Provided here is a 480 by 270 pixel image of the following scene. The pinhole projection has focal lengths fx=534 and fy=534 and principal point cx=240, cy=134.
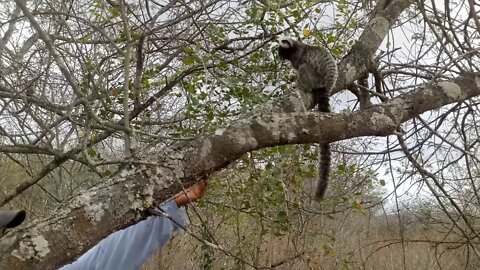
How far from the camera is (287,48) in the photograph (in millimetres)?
2721

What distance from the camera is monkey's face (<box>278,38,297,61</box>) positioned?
2.59 metres

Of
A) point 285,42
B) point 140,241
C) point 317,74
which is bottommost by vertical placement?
point 140,241

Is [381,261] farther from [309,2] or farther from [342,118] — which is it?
[342,118]

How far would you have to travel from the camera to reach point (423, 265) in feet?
23.3

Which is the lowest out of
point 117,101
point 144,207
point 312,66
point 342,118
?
point 144,207

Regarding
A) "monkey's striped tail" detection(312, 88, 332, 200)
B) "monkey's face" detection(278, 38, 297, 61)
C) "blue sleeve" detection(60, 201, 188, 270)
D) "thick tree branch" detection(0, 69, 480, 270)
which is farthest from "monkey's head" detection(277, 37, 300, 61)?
"blue sleeve" detection(60, 201, 188, 270)

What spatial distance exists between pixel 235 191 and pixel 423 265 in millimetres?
5483

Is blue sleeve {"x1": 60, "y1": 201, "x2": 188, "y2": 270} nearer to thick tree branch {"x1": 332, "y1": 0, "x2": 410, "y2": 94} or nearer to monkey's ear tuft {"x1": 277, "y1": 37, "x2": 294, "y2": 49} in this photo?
thick tree branch {"x1": 332, "y1": 0, "x2": 410, "y2": 94}

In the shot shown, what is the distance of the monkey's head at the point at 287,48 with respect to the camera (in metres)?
2.59

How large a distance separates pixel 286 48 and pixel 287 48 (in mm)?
17

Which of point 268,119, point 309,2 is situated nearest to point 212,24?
point 309,2

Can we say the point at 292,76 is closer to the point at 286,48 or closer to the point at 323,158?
the point at 286,48

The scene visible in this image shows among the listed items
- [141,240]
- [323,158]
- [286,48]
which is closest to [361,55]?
[323,158]

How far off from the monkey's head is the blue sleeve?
1285 millimetres
